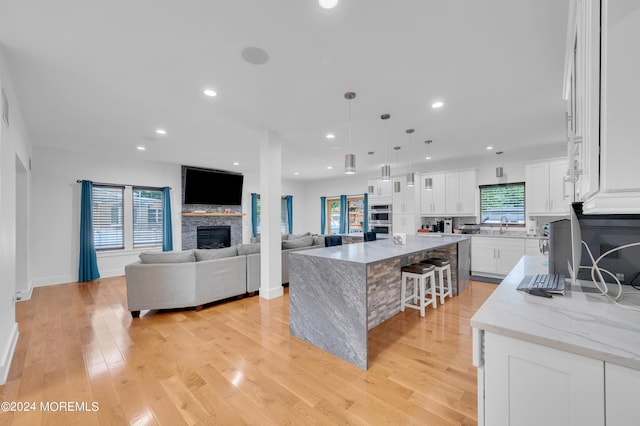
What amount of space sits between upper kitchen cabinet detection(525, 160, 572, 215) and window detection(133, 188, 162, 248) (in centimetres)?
820

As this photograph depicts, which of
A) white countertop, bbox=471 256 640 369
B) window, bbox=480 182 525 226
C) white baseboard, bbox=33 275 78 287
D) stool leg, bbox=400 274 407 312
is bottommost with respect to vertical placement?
white baseboard, bbox=33 275 78 287

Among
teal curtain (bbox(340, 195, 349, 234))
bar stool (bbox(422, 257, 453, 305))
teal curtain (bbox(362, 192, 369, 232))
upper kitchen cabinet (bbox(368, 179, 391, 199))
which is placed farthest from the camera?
teal curtain (bbox(340, 195, 349, 234))

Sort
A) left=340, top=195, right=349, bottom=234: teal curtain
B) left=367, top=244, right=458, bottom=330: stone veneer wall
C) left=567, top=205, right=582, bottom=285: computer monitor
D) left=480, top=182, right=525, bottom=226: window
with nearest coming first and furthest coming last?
left=567, top=205, right=582, bottom=285: computer monitor → left=367, top=244, right=458, bottom=330: stone veneer wall → left=480, top=182, right=525, bottom=226: window → left=340, top=195, right=349, bottom=234: teal curtain

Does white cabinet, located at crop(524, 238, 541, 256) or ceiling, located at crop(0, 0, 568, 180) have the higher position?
ceiling, located at crop(0, 0, 568, 180)

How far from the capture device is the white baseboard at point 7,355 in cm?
207

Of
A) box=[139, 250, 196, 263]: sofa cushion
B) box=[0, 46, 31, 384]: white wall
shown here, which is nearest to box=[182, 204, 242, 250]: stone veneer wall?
box=[139, 250, 196, 263]: sofa cushion

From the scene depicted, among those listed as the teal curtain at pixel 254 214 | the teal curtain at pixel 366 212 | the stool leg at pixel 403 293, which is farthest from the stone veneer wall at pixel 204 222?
the stool leg at pixel 403 293

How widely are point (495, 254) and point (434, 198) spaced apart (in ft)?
5.85

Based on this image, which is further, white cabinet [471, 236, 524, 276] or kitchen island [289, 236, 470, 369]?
white cabinet [471, 236, 524, 276]

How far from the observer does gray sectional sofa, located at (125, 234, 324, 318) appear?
345 centimetres

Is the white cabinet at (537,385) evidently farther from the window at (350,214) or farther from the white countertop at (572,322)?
the window at (350,214)

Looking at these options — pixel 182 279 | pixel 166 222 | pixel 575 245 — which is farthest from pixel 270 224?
pixel 166 222

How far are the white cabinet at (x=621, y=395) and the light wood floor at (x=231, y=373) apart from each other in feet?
3.37

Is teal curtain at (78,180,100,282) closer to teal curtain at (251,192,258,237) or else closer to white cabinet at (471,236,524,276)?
teal curtain at (251,192,258,237)
